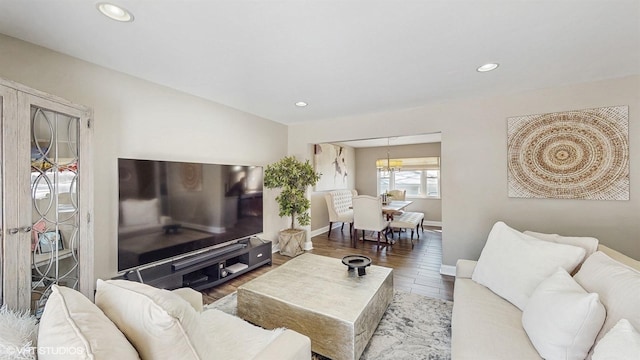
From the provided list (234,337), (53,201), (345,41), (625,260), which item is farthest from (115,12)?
(625,260)

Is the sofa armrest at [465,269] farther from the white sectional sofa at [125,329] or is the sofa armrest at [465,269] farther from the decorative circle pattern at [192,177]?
the decorative circle pattern at [192,177]

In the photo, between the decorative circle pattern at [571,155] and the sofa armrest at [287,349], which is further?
the decorative circle pattern at [571,155]

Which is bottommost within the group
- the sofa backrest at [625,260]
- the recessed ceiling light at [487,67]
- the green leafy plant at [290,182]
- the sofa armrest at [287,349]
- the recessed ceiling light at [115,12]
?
the sofa armrest at [287,349]

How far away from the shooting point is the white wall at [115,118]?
1.91 m

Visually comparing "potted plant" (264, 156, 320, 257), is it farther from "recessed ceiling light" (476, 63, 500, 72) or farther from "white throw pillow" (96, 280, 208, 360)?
"white throw pillow" (96, 280, 208, 360)

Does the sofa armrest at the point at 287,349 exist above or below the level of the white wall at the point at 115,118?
below

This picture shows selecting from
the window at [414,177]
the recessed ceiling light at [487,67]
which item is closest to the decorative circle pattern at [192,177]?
the recessed ceiling light at [487,67]

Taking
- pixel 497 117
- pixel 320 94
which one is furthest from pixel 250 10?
pixel 497 117

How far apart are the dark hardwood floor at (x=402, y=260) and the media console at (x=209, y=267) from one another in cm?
13

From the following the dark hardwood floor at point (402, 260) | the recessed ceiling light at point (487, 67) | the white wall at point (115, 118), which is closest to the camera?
the white wall at point (115, 118)

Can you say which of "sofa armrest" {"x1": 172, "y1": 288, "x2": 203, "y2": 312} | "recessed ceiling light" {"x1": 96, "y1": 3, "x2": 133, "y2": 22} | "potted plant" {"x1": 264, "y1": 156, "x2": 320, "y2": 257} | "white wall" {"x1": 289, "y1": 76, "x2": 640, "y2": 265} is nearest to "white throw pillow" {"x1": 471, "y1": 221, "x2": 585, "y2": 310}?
"white wall" {"x1": 289, "y1": 76, "x2": 640, "y2": 265}

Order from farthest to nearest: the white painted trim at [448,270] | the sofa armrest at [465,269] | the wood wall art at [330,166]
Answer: the wood wall art at [330,166]
the white painted trim at [448,270]
the sofa armrest at [465,269]

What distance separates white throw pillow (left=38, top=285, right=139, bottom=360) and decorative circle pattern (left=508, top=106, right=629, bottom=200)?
3.71 meters

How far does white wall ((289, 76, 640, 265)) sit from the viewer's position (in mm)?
2490
